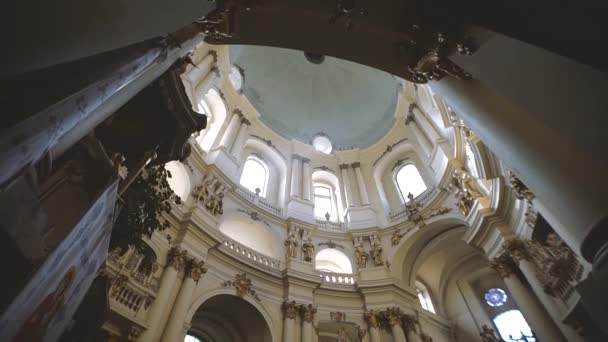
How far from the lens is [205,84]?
16.2 metres

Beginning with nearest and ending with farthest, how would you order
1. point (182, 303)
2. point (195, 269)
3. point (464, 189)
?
point (182, 303), point (195, 269), point (464, 189)

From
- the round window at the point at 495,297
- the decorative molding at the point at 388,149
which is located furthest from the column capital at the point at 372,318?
the decorative molding at the point at 388,149

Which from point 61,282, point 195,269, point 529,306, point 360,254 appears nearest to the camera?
point 61,282

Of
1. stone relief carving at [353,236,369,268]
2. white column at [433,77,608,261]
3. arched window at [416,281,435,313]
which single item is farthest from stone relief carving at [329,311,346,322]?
white column at [433,77,608,261]

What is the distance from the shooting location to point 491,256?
11125mm

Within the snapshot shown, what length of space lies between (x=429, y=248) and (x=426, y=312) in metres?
2.95

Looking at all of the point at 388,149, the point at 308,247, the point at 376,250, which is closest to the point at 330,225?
the point at 308,247

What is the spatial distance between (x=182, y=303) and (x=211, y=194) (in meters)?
4.74

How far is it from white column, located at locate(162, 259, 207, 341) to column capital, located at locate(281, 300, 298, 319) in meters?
3.30

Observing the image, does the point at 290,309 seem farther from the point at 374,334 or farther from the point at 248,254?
the point at 374,334

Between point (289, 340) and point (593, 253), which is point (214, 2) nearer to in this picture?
point (593, 253)

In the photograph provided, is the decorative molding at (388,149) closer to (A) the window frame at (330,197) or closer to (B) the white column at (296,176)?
(A) the window frame at (330,197)

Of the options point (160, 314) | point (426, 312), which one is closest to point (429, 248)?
point (426, 312)

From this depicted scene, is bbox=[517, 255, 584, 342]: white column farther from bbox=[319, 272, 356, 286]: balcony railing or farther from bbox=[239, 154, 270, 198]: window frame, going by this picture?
bbox=[239, 154, 270, 198]: window frame
